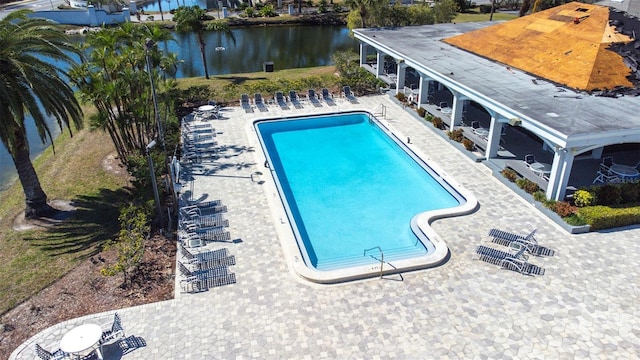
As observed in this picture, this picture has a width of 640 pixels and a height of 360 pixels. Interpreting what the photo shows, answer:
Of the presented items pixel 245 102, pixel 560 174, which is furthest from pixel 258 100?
pixel 560 174

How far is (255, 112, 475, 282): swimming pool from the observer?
16.4 m

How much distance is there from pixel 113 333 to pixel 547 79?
72.8ft

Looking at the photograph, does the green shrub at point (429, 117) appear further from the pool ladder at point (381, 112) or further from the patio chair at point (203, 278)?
the patio chair at point (203, 278)

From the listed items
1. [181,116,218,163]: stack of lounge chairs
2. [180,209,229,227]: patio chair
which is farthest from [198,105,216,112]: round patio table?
[180,209,229,227]: patio chair

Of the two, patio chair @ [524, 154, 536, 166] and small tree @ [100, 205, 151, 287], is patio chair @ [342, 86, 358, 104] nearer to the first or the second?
patio chair @ [524, 154, 536, 166]

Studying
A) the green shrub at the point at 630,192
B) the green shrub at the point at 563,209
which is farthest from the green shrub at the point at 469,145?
the green shrub at the point at 630,192

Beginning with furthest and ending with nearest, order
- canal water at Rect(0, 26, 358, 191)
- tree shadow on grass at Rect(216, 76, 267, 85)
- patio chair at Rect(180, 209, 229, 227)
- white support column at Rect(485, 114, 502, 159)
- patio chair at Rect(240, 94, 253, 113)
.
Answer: canal water at Rect(0, 26, 358, 191), tree shadow on grass at Rect(216, 76, 267, 85), patio chair at Rect(240, 94, 253, 113), white support column at Rect(485, 114, 502, 159), patio chair at Rect(180, 209, 229, 227)

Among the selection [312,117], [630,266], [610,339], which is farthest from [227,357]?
[312,117]

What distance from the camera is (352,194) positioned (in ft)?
67.3

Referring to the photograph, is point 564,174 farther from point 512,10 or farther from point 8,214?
point 512,10

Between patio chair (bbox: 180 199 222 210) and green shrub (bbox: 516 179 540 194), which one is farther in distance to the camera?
green shrub (bbox: 516 179 540 194)

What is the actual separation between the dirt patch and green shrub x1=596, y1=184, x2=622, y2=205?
15.9m

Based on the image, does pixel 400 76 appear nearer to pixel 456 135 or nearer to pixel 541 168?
pixel 456 135

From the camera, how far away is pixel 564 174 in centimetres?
1764
